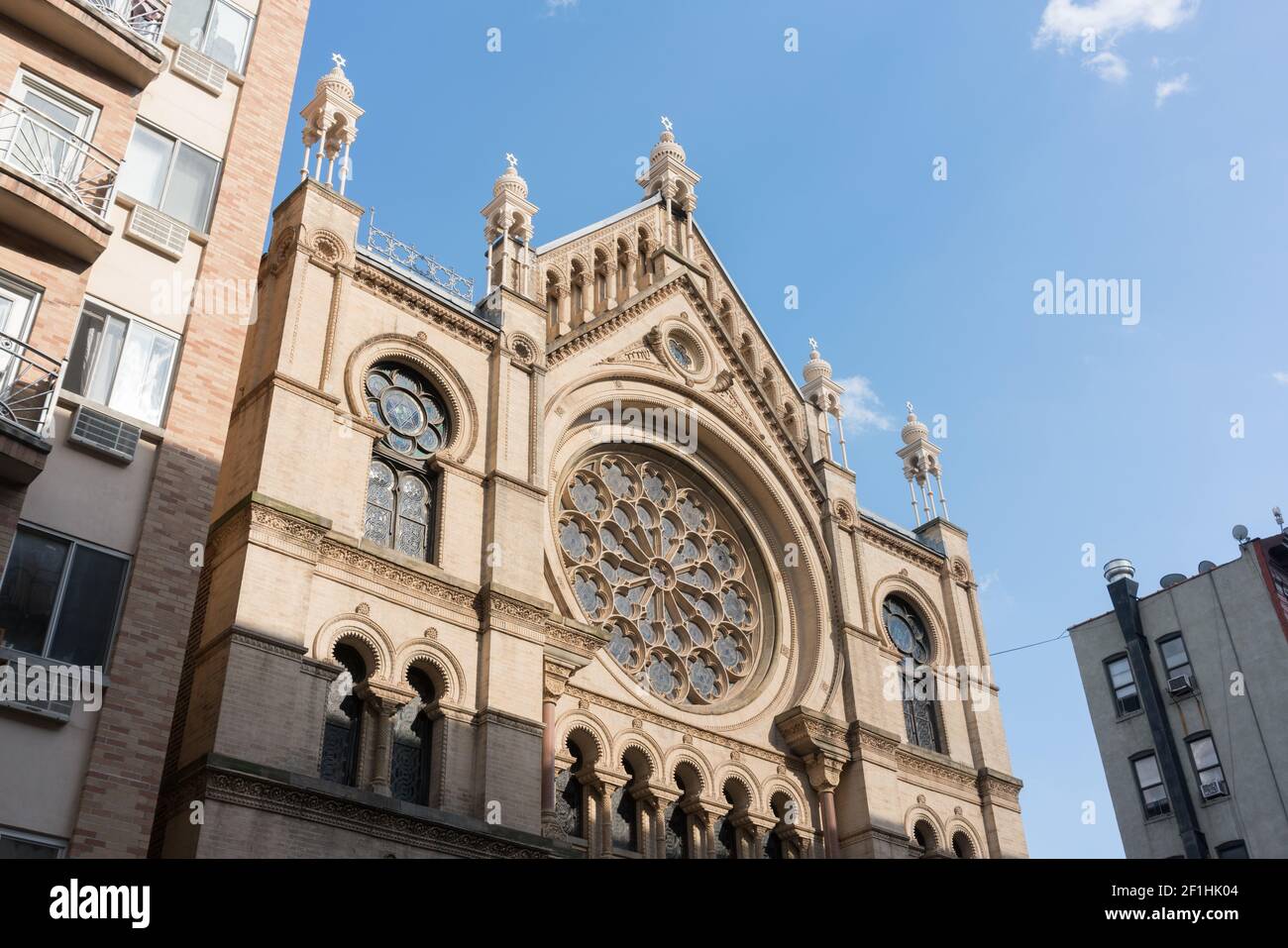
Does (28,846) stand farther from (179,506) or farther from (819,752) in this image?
(819,752)

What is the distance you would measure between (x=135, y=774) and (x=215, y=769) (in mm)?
2991

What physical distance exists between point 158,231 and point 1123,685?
3602 centimetres

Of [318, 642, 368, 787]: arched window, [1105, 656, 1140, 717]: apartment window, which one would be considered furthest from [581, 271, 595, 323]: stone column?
[1105, 656, 1140, 717]: apartment window

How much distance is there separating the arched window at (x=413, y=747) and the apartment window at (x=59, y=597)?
21.9 ft

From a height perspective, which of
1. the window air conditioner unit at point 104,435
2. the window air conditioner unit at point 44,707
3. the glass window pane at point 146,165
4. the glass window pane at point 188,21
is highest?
the glass window pane at point 188,21

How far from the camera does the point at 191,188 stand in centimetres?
1986

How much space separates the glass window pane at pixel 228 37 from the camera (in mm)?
21266

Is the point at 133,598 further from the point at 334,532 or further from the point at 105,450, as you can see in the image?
the point at 334,532

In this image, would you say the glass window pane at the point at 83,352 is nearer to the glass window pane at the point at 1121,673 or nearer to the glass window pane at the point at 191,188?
the glass window pane at the point at 191,188

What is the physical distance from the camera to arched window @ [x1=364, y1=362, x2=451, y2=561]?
24.4 m

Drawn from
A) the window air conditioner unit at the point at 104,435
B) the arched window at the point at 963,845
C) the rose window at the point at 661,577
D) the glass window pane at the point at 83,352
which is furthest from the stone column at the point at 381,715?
the arched window at the point at 963,845

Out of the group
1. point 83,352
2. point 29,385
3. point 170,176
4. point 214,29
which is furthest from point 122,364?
point 214,29

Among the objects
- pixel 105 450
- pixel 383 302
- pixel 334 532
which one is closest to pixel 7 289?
pixel 105 450

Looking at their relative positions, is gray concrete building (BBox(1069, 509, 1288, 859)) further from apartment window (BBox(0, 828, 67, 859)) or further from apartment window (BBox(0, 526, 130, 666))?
apartment window (BBox(0, 828, 67, 859))
